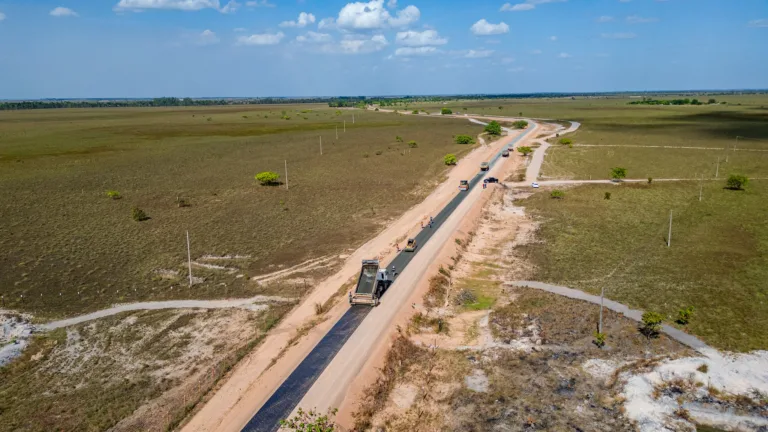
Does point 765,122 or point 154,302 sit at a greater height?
point 765,122

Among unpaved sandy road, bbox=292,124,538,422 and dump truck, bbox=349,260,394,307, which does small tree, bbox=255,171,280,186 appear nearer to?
unpaved sandy road, bbox=292,124,538,422

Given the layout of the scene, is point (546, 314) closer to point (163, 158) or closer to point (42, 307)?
point (42, 307)

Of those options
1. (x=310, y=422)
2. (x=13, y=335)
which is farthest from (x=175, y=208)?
(x=310, y=422)

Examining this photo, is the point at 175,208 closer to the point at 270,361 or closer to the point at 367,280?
the point at 367,280

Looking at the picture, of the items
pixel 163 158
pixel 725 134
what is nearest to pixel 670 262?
pixel 163 158

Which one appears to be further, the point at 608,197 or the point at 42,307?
the point at 608,197

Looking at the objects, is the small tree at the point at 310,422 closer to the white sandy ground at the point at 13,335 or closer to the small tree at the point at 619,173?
the white sandy ground at the point at 13,335

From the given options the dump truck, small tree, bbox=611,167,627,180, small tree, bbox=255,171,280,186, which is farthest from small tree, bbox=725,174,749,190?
small tree, bbox=255,171,280,186
